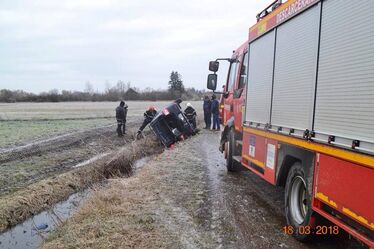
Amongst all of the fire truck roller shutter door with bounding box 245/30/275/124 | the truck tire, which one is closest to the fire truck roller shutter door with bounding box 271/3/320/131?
the fire truck roller shutter door with bounding box 245/30/275/124

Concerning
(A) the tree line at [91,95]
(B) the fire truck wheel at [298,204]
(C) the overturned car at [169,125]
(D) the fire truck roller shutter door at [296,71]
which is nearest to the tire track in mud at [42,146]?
(C) the overturned car at [169,125]

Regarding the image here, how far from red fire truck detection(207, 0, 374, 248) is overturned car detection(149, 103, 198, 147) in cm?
955

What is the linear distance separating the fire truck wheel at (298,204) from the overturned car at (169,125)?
450 inches

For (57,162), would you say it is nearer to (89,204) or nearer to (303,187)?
(89,204)

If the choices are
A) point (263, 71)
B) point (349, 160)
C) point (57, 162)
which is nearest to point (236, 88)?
point (263, 71)

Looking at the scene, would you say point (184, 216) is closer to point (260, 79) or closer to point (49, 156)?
point (260, 79)

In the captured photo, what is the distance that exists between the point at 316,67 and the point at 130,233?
3.21 m

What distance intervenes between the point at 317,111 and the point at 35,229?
5.26 metres

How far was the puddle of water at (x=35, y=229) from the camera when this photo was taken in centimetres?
675

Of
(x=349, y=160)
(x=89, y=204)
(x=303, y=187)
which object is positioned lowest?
(x=89, y=204)

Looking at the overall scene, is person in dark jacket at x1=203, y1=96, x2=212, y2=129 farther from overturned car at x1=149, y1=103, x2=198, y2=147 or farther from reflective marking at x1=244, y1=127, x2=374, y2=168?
reflective marking at x1=244, y1=127, x2=374, y2=168

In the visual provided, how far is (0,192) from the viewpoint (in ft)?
30.5

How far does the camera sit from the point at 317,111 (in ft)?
15.2

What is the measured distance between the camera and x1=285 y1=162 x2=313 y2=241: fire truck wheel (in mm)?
5086
